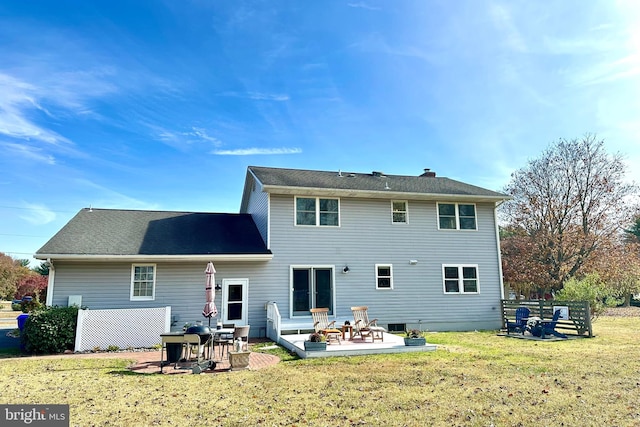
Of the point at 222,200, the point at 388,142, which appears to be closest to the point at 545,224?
the point at 388,142

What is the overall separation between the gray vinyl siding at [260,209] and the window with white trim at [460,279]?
284 inches

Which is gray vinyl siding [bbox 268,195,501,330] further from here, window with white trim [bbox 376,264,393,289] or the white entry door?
the white entry door

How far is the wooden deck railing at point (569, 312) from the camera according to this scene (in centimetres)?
1274

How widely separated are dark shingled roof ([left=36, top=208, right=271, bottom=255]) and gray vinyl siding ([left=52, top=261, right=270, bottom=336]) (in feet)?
1.76

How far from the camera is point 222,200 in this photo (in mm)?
20234

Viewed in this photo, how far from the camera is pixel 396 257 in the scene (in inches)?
572

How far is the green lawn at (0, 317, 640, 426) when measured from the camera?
4.73m

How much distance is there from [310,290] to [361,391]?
788 centimetres

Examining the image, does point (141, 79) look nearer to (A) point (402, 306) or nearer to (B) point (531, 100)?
(A) point (402, 306)

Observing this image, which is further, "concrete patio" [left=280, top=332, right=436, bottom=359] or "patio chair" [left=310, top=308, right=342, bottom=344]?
"patio chair" [left=310, top=308, right=342, bottom=344]

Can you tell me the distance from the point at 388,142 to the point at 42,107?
545 inches

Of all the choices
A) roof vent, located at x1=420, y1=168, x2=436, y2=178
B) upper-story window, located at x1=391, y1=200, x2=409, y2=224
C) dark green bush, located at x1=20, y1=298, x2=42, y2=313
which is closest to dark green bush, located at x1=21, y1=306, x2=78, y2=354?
dark green bush, located at x1=20, y1=298, x2=42, y2=313

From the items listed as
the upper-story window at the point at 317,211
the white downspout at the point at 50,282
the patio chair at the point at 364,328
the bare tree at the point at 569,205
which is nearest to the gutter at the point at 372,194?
the upper-story window at the point at 317,211

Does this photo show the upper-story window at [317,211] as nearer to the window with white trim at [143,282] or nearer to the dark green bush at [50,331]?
the window with white trim at [143,282]
